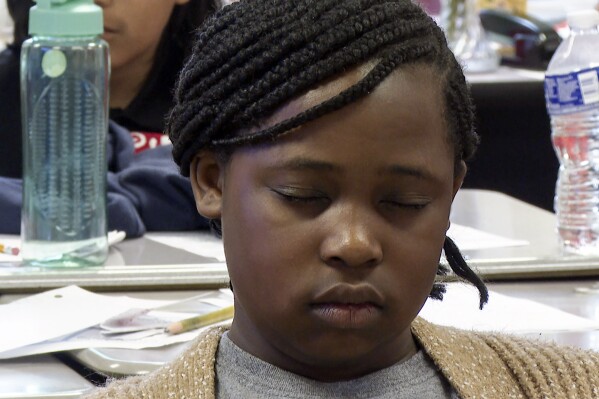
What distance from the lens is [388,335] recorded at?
31.0 inches

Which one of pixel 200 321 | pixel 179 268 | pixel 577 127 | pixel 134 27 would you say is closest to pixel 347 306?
pixel 200 321

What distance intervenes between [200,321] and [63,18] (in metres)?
0.44

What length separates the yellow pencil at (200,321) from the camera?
3.59 ft

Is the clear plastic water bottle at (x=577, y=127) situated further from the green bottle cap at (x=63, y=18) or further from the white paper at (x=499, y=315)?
the green bottle cap at (x=63, y=18)

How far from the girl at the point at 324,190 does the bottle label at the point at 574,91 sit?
65cm

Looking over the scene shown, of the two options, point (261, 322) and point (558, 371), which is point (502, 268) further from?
point (261, 322)

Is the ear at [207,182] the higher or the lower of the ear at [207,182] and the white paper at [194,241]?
the higher

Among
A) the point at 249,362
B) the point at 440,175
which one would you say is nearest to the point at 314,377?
the point at 249,362

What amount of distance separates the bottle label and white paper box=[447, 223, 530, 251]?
0.19 meters

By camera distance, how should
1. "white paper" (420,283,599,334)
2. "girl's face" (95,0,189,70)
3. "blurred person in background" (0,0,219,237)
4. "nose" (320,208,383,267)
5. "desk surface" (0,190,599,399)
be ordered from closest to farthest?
"nose" (320,208,383,267) → "desk surface" (0,190,599,399) → "white paper" (420,283,599,334) → "blurred person in background" (0,0,219,237) → "girl's face" (95,0,189,70)

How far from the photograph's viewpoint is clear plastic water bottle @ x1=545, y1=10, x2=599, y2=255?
1486 mm

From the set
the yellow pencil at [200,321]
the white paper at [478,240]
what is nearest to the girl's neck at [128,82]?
the white paper at [478,240]

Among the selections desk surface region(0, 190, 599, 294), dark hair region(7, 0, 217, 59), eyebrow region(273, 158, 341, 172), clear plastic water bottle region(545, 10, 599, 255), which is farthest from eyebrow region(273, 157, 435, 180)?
dark hair region(7, 0, 217, 59)

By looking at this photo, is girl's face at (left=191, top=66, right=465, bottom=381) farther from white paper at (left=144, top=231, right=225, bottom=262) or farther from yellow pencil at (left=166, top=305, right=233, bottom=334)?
white paper at (left=144, top=231, right=225, bottom=262)
